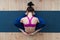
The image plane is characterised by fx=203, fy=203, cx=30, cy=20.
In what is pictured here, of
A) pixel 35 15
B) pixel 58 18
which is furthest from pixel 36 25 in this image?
pixel 58 18

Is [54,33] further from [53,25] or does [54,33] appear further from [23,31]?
[23,31]

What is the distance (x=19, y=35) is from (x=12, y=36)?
0.09 m

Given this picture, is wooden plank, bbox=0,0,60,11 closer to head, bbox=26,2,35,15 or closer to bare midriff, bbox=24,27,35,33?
head, bbox=26,2,35,15

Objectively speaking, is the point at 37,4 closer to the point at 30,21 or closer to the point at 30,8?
the point at 30,8

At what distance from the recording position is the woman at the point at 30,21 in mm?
2486

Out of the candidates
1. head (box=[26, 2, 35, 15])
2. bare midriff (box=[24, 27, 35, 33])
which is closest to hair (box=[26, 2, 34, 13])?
head (box=[26, 2, 35, 15])

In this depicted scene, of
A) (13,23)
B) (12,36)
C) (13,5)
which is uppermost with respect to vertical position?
(13,5)

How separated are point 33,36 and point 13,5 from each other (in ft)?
1.56

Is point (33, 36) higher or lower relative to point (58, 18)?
lower

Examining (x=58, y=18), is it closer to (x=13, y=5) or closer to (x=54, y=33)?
(x=54, y=33)

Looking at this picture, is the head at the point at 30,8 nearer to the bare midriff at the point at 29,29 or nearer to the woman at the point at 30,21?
the woman at the point at 30,21

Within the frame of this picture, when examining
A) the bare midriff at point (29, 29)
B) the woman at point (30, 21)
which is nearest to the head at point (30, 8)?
the woman at point (30, 21)

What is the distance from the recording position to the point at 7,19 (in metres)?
2.64

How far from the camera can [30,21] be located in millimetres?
2484
